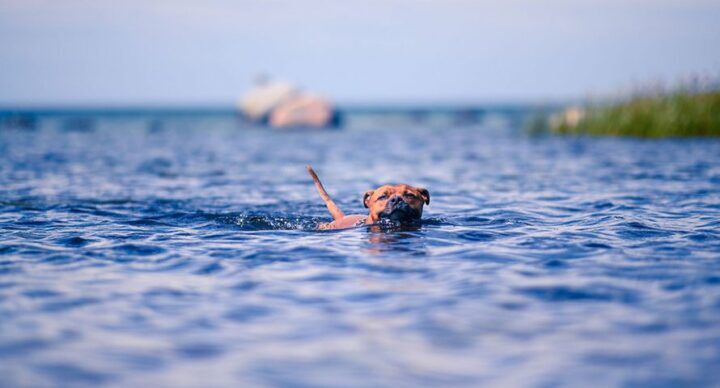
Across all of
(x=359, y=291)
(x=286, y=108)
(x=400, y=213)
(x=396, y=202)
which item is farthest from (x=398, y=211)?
(x=286, y=108)

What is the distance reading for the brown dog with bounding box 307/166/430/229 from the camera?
898cm

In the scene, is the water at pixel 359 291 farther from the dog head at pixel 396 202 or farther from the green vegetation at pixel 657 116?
the green vegetation at pixel 657 116

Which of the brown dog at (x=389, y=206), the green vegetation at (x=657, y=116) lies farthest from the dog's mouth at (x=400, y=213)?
the green vegetation at (x=657, y=116)

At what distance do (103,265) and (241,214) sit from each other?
3.80 meters

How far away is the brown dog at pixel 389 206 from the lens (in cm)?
898

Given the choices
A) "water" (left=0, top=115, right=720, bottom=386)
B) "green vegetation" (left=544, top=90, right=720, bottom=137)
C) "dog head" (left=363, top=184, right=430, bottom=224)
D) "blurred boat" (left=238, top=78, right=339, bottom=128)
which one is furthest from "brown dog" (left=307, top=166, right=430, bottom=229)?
"blurred boat" (left=238, top=78, right=339, bottom=128)

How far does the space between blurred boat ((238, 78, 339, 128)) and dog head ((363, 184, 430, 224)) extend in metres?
44.3

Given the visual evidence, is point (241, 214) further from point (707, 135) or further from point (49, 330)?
point (707, 135)

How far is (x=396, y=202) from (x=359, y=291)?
2878 millimetres

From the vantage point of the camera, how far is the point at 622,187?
46.8 ft

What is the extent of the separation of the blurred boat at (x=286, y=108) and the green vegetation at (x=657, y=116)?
82.5ft

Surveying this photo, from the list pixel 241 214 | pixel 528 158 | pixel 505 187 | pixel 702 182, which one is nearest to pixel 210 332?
pixel 241 214

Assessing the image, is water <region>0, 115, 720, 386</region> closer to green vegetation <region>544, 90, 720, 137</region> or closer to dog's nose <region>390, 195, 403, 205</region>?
dog's nose <region>390, 195, 403, 205</region>

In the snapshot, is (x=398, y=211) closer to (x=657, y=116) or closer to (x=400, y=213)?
(x=400, y=213)
